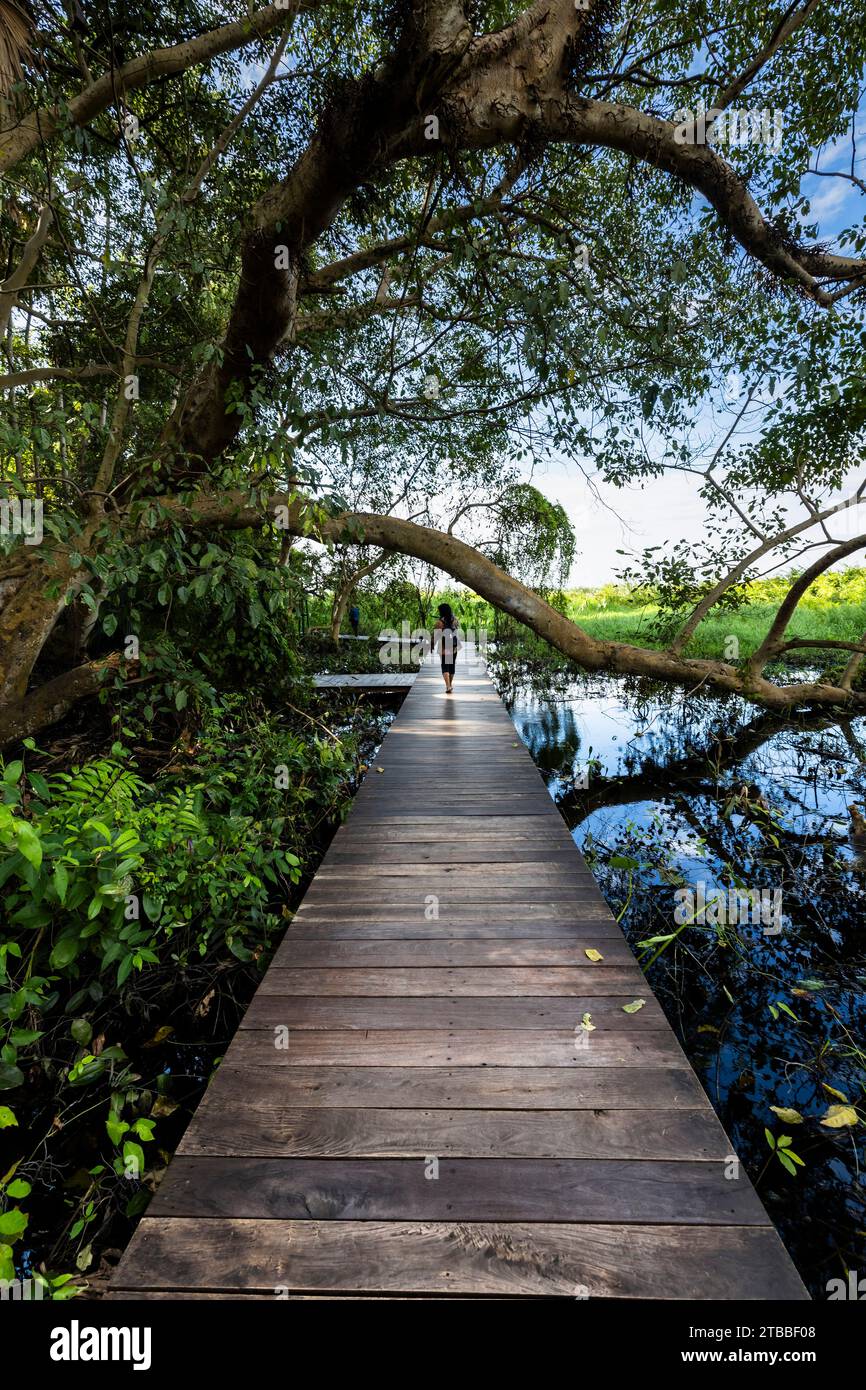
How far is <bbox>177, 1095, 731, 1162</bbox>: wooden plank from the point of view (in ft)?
5.19

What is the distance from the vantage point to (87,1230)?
6.51 feet

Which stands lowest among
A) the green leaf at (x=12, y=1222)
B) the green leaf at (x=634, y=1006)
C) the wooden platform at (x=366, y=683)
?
the green leaf at (x=634, y=1006)

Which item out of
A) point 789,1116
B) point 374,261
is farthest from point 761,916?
point 374,261

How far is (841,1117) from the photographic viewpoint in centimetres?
237

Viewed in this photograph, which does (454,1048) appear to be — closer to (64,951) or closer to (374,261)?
(64,951)

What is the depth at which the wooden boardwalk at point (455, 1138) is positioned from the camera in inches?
50.8

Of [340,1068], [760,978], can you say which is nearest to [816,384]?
[760,978]

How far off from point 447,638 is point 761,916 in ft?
18.9

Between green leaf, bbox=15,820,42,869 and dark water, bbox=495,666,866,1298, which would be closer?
green leaf, bbox=15,820,42,869

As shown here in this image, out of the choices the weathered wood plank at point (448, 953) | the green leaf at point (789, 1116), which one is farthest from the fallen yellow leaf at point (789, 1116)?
the weathered wood plank at point (448, 953)

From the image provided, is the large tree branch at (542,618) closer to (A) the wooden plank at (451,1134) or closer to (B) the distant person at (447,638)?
(B) the distant person at (447,638)

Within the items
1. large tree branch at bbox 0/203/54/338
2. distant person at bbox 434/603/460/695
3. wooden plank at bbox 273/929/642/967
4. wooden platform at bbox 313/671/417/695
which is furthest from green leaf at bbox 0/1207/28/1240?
wooden platform at bbox 313/671/417/695

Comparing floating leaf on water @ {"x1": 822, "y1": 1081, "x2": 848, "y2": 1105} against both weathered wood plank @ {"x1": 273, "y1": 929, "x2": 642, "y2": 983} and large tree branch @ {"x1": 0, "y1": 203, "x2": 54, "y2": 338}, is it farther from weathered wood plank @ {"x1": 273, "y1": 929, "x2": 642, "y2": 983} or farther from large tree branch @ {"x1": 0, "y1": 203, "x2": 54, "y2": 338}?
large tree branch @ {"x1": 0, "y1": 203, "x2": 54, "y2": 338}

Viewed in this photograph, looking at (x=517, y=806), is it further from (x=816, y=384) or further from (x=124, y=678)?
(x=816, y=384)
